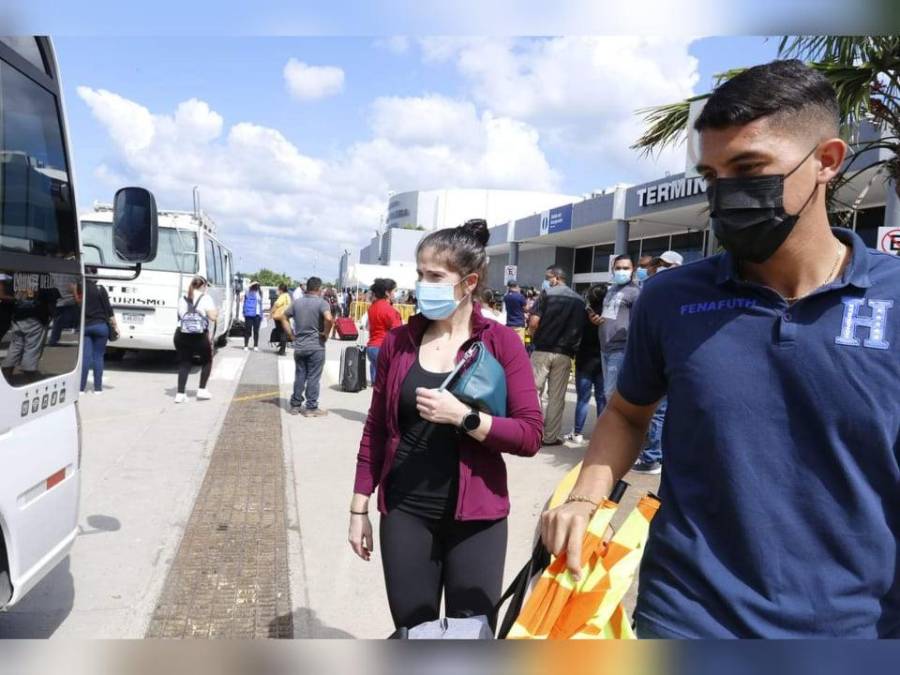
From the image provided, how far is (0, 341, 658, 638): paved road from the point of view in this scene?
13.1 feet

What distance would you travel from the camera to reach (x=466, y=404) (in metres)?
2.55

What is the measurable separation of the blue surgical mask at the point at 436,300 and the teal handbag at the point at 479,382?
0.60 feet

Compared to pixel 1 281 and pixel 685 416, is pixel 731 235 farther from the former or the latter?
pixel 1 281

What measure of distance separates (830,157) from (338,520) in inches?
190

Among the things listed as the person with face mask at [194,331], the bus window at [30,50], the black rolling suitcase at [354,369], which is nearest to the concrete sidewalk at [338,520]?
the black rolling suitcase at [354,369]

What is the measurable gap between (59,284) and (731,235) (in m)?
2.84

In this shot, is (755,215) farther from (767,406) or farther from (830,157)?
(767,406)

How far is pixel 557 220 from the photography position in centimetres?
2753

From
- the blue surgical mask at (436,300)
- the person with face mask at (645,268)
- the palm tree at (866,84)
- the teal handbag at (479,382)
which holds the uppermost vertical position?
the palm tree at (866,84)

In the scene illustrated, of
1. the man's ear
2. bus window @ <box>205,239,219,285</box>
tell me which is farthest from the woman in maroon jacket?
bus window @ <box>205,239,219,285</box>

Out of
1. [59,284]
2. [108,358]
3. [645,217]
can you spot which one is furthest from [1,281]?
[645,217]

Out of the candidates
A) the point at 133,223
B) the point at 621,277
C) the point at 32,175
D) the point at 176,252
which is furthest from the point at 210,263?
the point at 32,175

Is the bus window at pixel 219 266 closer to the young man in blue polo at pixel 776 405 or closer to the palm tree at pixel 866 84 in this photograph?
the palm tree at pixel 866 84

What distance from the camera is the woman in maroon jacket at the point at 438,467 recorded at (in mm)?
2557
